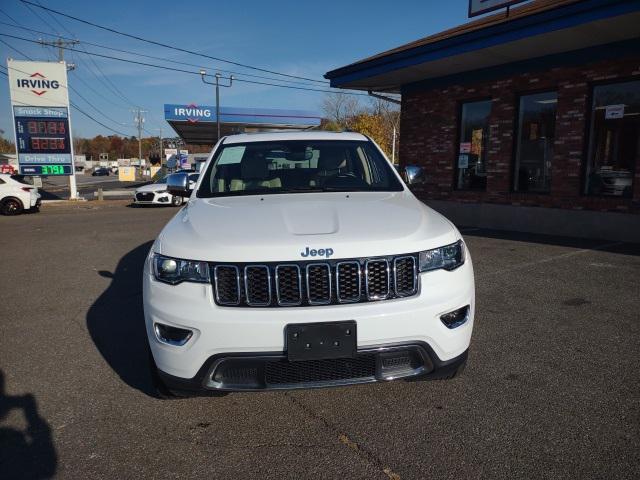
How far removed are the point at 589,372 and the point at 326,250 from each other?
2.24m

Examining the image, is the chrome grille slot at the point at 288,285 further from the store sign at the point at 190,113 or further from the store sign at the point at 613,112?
the store sign at the point at 190,113

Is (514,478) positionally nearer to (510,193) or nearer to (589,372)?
(589,372)

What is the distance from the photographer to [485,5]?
9734mm

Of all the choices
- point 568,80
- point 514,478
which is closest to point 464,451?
point 514,478

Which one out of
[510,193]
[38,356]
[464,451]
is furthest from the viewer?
[510,193]

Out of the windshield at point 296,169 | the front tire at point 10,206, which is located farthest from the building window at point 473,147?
the front tire at point 10,206

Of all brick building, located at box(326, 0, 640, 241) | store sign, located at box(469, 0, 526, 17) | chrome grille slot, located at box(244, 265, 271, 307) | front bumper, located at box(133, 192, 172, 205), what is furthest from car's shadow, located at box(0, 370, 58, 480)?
front bumper, located at box(133, 192, 172, 205)

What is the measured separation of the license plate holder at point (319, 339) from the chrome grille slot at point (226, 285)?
0.33 meters

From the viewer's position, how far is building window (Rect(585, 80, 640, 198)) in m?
8.72

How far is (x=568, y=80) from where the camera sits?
31.0ft

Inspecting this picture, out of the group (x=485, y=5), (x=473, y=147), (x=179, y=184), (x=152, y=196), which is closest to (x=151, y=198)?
(x=152, y=196)

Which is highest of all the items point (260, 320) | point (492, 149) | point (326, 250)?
point (492, 149)

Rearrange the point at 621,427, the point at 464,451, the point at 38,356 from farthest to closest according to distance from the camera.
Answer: the point at 38,356 < the point at 621,427 < the point at 464,451

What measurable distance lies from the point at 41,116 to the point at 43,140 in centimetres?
100
